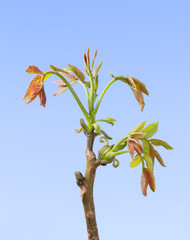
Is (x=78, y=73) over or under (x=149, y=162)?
over

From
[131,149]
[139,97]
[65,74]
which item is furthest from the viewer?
[65,74]

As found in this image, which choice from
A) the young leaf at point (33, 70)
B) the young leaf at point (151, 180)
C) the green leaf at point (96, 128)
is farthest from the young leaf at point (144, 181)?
the young leaf at point (33, 70)

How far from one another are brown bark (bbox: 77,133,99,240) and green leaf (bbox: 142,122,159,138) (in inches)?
8.4

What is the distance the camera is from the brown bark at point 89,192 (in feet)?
5.07

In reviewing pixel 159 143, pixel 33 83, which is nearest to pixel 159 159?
pixel 159 143

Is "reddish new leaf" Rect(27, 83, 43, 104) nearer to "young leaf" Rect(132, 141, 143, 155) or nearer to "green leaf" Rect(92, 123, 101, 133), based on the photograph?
"green leaf" Rect(92, 123, 101, 133)

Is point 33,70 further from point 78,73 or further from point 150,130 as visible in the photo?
point 150,130

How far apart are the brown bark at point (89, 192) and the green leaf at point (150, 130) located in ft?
0.70

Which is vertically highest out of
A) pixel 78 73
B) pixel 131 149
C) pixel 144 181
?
pixel 78 73

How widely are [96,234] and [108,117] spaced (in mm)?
479

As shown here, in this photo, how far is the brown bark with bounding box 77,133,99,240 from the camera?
60.8 inches

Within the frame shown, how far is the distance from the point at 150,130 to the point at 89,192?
13.2 inches

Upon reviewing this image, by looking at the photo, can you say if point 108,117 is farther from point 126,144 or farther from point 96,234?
point 96,234

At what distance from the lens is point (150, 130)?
5.16 feet
